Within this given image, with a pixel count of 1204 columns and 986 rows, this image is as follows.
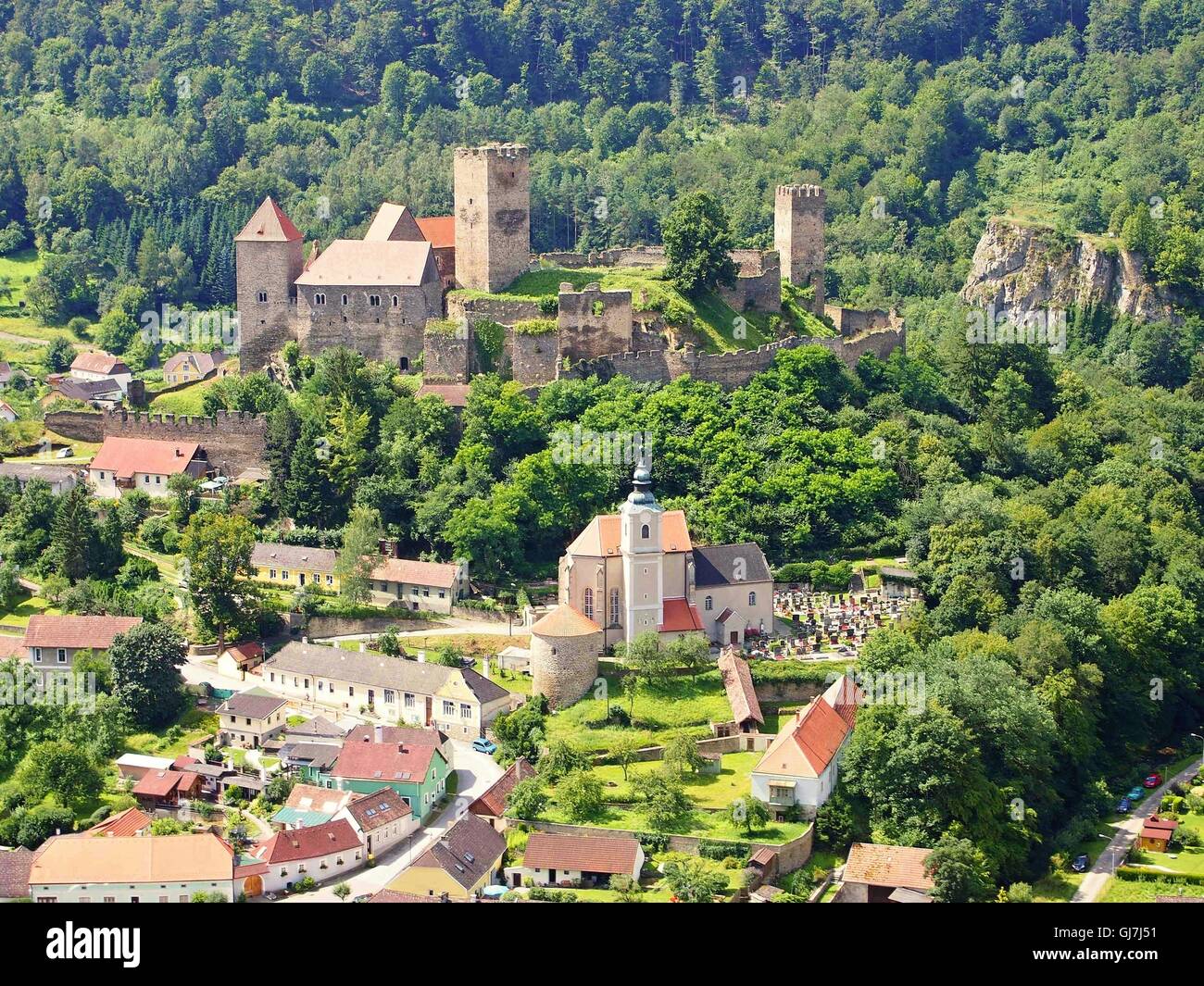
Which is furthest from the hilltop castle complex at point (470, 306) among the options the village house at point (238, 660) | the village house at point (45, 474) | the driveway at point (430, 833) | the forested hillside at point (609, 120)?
the forested hillside at point (609, 120)

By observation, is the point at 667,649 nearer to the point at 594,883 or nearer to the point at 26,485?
A: the point at 594,883

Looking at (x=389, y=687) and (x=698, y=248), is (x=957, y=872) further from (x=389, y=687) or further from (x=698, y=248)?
(x=698, y=248)

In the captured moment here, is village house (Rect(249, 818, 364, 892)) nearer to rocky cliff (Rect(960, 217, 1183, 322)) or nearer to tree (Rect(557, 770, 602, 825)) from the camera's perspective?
tree (Rect(557, 770, 602, 825))

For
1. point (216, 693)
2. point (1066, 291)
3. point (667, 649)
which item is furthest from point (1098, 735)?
point (1066, 291)

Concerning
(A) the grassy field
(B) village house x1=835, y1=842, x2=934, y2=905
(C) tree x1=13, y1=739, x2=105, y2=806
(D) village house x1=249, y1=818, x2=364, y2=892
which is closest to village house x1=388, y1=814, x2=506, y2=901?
(D) village house x1=249, y1=818, x2=364, y2=892

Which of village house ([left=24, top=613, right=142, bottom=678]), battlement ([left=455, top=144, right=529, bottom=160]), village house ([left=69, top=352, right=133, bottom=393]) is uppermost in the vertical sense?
battlement ([left=455, top=144, right=529, bottom=160])

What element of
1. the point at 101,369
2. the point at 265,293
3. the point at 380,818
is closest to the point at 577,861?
the point at 380,818
